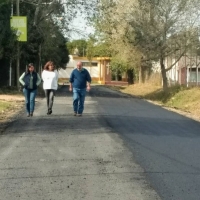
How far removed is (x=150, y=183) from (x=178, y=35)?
127 ft

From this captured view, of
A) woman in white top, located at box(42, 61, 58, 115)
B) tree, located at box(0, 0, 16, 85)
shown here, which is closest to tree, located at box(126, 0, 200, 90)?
tree, located at box(0, 0, 16, 85)

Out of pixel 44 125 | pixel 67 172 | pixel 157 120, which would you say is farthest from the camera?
pixel 157 120

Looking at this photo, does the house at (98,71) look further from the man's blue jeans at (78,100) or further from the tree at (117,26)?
the man's blue jeans at (78,100)

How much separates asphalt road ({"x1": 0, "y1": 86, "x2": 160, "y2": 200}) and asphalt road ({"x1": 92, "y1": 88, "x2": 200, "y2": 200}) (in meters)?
0.20

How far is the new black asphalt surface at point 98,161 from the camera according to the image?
8.37 meters

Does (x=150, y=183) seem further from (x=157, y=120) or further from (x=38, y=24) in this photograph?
(x=38, y=24)

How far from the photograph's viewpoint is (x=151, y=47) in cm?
4750

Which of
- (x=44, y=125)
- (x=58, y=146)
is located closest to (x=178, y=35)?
(x=44, y=125)

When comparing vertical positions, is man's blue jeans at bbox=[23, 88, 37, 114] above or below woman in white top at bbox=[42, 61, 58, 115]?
below

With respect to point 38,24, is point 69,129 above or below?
below

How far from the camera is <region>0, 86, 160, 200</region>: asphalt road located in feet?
27.1

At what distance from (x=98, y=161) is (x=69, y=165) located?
0.62 m

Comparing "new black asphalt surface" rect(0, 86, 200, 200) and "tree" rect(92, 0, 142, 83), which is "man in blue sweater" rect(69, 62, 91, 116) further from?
"tree" rect(92, 0, 142, 83)

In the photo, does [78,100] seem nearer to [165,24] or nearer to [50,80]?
[50,80]
